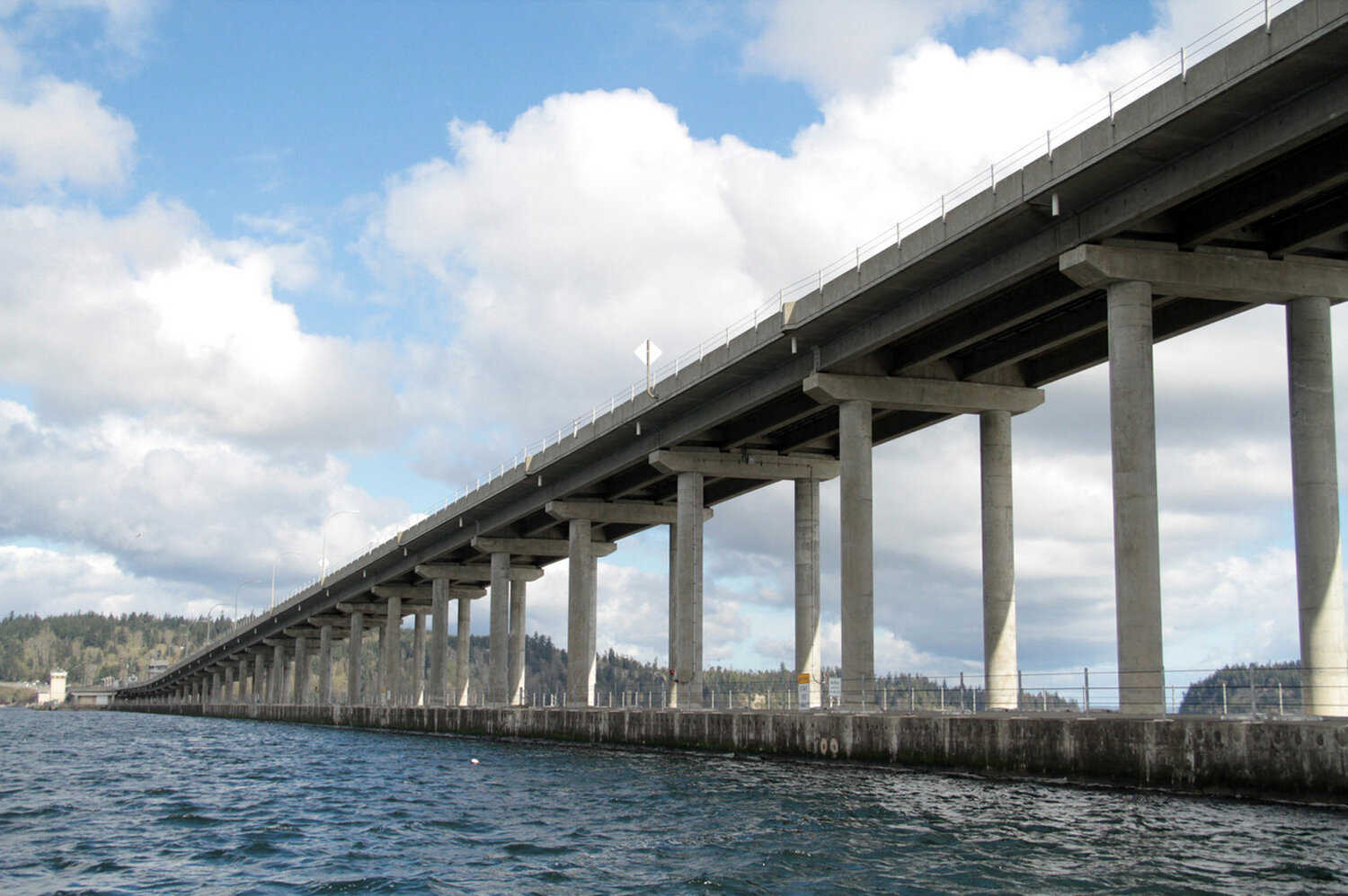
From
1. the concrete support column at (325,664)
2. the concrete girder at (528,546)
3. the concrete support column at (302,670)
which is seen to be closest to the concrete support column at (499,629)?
the concrete girder at (528,546)

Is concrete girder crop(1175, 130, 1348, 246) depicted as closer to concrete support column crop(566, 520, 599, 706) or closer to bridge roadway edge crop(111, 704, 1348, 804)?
bridge roadway edge crop(111, 704, 1348, 804)

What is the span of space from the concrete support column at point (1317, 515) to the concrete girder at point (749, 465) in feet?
88.7

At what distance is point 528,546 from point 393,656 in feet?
97.8

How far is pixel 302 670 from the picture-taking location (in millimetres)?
135500

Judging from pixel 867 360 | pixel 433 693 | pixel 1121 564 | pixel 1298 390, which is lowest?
pixel 433 693

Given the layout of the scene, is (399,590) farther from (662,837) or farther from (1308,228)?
(662,837)

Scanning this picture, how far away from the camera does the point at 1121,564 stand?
2964 centimetres

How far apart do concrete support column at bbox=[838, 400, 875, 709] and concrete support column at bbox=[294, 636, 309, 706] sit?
342 feet

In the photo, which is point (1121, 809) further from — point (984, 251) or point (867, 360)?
point (867, 360)

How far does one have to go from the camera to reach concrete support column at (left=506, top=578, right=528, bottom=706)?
80.5 metres

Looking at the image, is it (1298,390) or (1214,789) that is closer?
(1214,789)

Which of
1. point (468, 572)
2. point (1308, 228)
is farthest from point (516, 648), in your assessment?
point (1308, 228)

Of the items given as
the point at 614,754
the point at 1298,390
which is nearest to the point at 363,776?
the point at 614,754

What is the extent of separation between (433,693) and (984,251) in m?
70.1
